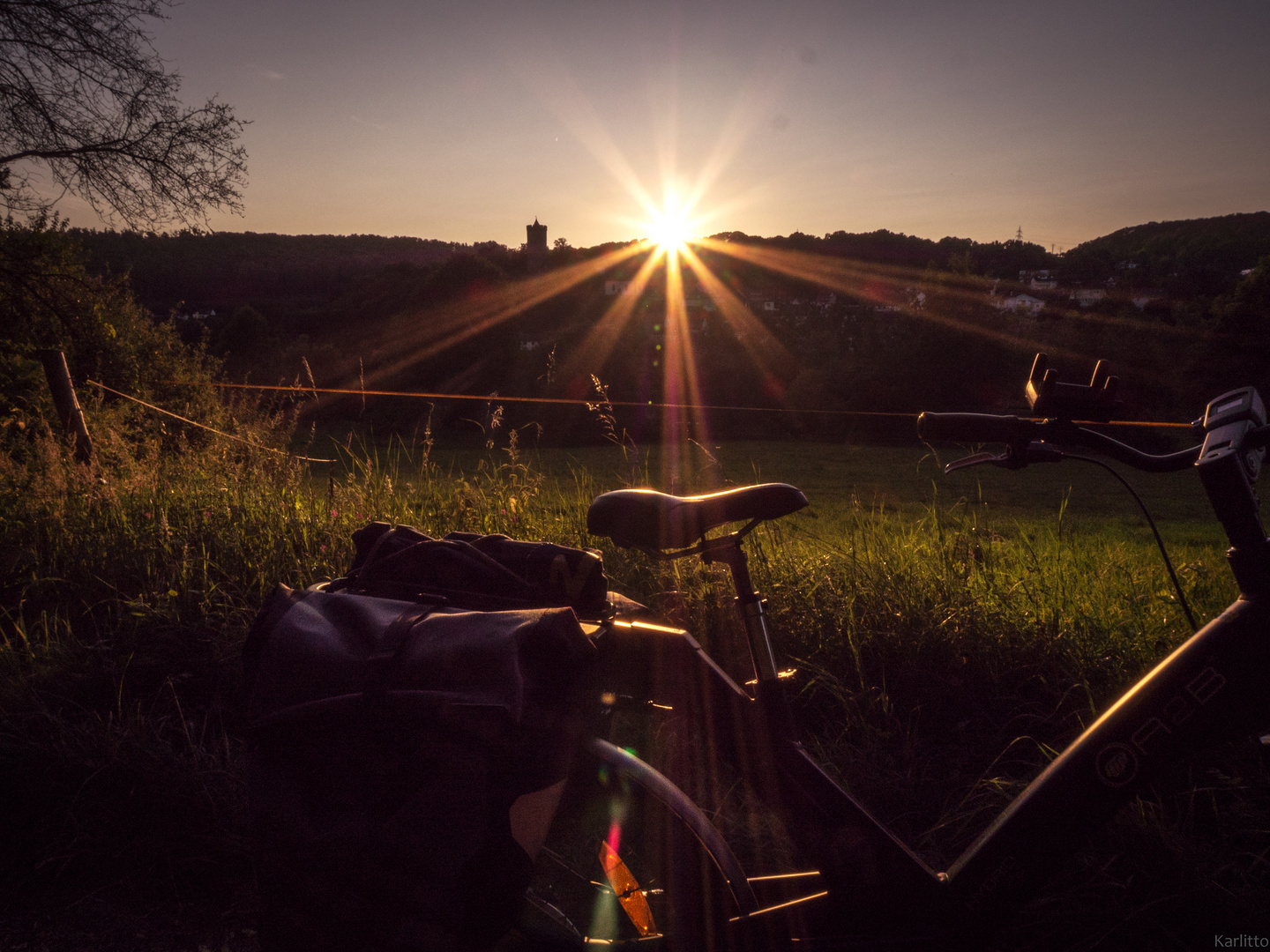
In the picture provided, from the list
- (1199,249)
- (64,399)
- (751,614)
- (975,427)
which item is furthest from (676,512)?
(1199,249)

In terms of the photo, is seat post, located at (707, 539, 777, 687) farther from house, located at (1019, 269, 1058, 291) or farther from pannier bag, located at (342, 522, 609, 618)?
house, located at (1019, 269, 1058, 291)

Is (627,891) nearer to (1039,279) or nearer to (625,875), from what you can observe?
(625,875)

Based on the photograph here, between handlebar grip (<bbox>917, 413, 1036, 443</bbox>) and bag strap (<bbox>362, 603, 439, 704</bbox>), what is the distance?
96 centimetres

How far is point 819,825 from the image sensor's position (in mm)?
1446

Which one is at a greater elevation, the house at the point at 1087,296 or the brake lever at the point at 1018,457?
the house at the point at 1087,296

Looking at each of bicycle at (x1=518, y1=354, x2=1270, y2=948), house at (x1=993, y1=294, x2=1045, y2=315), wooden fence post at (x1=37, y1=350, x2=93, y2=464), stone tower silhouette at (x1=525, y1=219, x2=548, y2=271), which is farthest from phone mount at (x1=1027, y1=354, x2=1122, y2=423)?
stone tower silhouette at (x1=525, y1=219, x2=548, y2=271)

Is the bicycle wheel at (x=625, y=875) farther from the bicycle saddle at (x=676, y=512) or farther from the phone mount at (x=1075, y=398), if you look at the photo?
the phone mount at (x=1075, y=398)

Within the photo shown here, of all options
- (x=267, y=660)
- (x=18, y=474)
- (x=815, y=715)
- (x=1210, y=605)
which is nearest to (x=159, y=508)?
(x=18, y=474)

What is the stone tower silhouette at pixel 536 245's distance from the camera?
2132 inches

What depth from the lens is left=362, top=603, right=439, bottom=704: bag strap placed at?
1.18 metres

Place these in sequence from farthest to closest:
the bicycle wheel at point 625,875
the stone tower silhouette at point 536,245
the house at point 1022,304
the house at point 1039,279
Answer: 1. the stone tower silhouette at point 536,245
2. the house at point 1022,304
3. the house at point 1039,279
4. the bicycle wheel at point 625,875

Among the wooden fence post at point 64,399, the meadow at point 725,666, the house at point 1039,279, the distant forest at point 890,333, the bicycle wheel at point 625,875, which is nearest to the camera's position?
the bicycle wheel at point 625,875

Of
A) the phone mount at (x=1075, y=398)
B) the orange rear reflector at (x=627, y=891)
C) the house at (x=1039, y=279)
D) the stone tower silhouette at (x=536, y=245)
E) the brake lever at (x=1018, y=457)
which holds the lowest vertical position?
the orange rear reflector at (x=627, y=891)

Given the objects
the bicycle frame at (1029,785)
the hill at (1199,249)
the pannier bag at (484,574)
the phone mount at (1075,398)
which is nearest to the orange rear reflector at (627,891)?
the bicycle frame at (1029,785)
